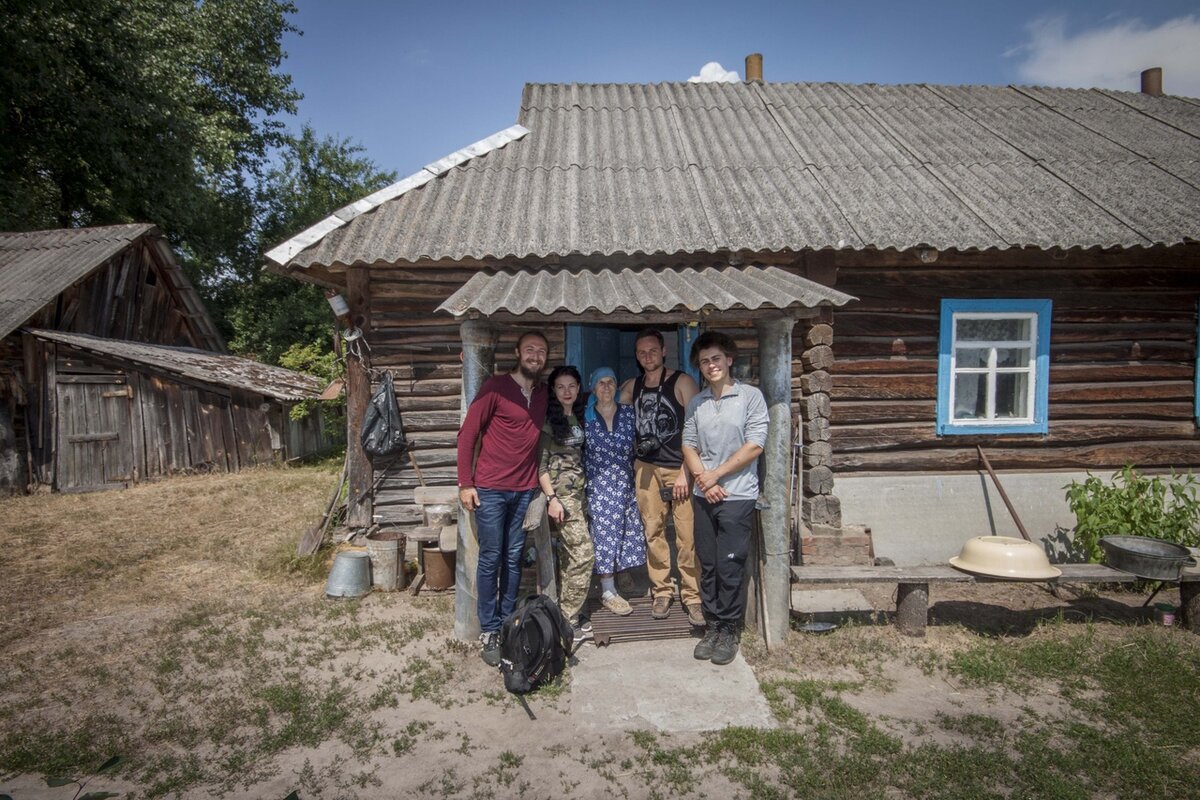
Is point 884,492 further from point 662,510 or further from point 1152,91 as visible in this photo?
point 1152,91

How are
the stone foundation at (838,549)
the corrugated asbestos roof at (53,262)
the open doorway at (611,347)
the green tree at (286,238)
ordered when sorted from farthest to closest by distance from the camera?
the green tree at (286,238) < the corrugated asbestos roof at (53,262) < the open doorway at (611,347) < the stone foundation at (838,549)

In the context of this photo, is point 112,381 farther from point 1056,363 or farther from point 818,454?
point 1056,363

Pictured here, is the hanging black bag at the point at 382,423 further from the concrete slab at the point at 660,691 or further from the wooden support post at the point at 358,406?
the concrete slab at the point at 660,691

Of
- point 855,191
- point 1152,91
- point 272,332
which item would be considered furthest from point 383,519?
point 272,332

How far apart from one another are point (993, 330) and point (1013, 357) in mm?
394

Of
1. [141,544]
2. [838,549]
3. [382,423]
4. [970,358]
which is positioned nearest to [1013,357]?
[970,358]

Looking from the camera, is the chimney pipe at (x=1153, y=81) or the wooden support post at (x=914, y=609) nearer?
the wooden support post at (x=914, y=609)

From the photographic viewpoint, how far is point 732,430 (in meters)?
4.41

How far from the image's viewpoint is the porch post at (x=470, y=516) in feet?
15.5

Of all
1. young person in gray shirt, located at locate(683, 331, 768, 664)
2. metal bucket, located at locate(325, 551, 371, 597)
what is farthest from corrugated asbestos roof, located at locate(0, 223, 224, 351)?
young person in gray shirt, located at locate(683, 331, 768, 664)

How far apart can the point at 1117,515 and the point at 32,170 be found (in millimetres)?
23596

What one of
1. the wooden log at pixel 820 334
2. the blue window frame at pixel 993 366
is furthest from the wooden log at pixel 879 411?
the wooden log at pixel 820 334

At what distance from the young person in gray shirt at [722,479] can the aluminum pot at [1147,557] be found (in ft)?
10.4

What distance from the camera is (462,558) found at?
15.8ft
